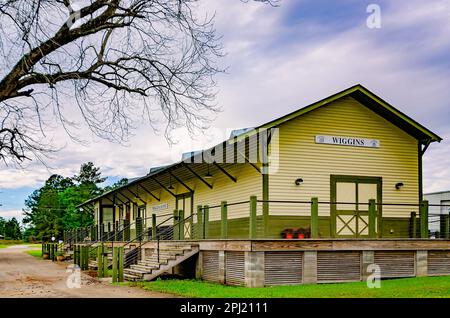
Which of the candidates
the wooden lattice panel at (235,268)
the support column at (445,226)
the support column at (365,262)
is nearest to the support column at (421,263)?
the support column at (445,226)

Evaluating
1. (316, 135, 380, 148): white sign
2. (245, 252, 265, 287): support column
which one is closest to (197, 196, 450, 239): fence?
(245, 252, 265, 287): support column

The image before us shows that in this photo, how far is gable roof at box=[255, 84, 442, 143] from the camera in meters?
19.4

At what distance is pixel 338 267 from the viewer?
1734 centimetres

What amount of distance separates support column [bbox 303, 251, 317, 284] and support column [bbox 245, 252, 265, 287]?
134 cm

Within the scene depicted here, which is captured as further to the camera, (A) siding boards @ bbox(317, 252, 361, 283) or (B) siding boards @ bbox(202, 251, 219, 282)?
(B) siding boards @ bbox(202, 251, 219, 282)

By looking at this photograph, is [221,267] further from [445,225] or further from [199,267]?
[445,225]

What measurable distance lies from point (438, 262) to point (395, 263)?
171 cm

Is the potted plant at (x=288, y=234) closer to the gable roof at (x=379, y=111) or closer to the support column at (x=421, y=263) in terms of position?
the gable roof at (x=379, y=111)

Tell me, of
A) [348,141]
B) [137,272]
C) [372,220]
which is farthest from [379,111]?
[137,272]

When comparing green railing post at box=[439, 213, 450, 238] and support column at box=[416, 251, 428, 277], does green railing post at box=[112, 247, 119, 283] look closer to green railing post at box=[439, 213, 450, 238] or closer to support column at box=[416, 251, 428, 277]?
support column at box=[416, 251, 428, 277]

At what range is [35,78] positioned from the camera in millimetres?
13250

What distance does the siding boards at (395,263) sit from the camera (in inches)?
710
